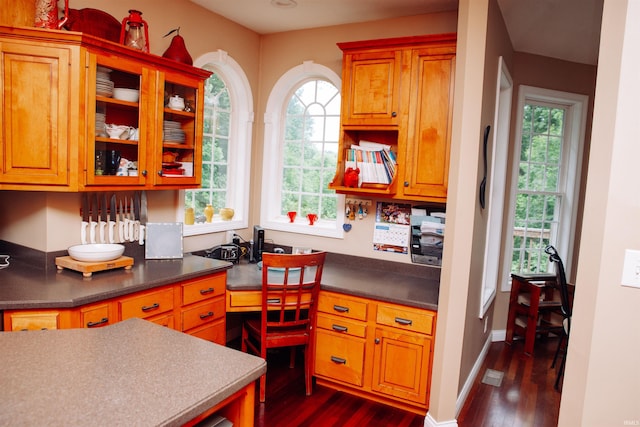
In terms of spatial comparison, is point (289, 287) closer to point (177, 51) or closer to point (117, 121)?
point (117, 121)

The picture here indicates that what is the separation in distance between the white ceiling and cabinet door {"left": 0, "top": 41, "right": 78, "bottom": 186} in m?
1.38

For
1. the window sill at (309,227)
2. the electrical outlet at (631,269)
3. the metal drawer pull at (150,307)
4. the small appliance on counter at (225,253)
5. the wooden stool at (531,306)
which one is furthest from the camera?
the wooden stool at (531,306)

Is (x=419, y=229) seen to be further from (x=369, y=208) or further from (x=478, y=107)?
(x=478, y=107)

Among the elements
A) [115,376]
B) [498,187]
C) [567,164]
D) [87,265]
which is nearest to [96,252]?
[87,265]

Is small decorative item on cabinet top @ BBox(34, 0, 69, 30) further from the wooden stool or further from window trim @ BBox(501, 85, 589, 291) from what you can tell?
the wooden stool

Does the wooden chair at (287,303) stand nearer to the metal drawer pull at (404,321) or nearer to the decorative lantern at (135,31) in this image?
the metal drawer pull at (404,321)

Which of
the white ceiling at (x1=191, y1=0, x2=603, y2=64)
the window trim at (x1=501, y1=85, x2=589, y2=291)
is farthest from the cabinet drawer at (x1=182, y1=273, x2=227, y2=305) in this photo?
the window trim at (x1=501, y1=85, x2=589, y2=291)

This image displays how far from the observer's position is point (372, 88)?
312 centimetres

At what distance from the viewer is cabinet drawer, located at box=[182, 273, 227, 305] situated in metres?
2.75

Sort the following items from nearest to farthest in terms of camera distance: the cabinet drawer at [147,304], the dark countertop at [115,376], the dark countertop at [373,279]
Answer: the dark countertop at [115,376], the cabinet drawer at [147,304], the dark countertop at [373,279]

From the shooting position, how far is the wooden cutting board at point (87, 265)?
248cm

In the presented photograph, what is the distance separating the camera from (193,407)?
114 centimetres

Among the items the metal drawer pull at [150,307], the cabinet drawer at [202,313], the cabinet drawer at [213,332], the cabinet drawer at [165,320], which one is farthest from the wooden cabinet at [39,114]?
the cabinet drawer at [213,332]

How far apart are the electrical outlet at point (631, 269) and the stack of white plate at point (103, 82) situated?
2.68m
